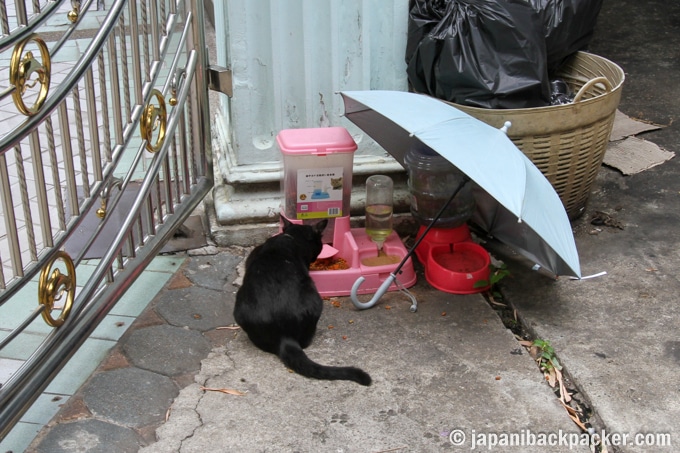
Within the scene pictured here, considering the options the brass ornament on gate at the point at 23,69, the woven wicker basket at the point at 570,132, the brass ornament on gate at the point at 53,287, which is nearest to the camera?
the brass ornament on gate at the point at 23,69

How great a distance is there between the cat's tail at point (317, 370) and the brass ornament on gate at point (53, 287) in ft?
2.56

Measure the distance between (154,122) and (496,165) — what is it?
144 cm

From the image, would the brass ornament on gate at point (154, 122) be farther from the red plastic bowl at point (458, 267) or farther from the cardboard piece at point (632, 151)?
the cardboard piece at point (632, 151)

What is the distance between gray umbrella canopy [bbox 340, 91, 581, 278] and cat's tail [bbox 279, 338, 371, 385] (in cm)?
79

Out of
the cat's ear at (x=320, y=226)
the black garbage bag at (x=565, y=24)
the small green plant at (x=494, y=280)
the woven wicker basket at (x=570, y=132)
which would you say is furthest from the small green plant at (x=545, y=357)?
the black garbage bag at (x=565, y=24)

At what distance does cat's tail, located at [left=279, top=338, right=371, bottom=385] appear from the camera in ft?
8.77

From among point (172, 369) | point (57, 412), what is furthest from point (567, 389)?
point (57, 412)

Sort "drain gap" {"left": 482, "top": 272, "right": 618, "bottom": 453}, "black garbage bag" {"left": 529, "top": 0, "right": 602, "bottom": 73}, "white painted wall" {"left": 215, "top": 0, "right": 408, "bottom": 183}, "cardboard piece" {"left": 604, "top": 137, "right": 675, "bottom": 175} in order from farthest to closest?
"cardboard piece" {"left": 604, "top": 137, "right": 675, "bottom": 175} < "black garbage bag" {"left": 529, "top": 0, "right": 602, "bottom": 73} < "white painted wall" {"left": 215, "top": 0, "right": 408, "bottom": 183} < "drain gap" {"left": 482, "top": 272, "right": 618, "bottom": 453}

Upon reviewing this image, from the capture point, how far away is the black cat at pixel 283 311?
2.71 meters

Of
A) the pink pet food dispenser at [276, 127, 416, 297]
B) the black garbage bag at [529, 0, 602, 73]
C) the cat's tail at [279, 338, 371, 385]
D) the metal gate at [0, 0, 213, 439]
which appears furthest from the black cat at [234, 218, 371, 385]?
the black garbage bag at [529, 0, 602, 73]

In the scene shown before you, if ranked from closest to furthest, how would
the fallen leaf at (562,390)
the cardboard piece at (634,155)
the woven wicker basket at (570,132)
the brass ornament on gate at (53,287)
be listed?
1. the brass ornament on gate at (53,287)
2. the fallen leaf at (562,390)
3. the woven wicker basket at (570,132)
4. the cardboard piece at (634,155)

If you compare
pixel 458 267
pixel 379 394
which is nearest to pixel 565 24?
pixel 458 267

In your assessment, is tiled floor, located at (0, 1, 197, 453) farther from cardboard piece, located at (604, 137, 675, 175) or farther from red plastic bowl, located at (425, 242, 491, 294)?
cardboard piece, located at (604, 137, 675, 175)

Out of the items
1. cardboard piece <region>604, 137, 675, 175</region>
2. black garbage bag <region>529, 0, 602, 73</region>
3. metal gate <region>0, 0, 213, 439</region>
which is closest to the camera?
metal gate <region>0, 0, 213, 439</region>
